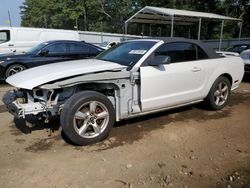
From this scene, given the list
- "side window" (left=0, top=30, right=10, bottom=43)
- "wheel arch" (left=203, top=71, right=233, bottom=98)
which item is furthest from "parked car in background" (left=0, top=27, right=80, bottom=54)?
"wheel arch" (left=203, top=71, right=233, bottom=98)

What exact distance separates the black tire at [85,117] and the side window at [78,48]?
6548mm

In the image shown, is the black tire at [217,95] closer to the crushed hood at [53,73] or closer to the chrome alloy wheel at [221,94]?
the chrome alloy wheel at [221,94]

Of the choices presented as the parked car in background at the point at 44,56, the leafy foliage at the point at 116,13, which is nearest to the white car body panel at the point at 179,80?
the parked car in background at the point at 44,56

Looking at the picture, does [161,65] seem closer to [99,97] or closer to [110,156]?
[99,97]

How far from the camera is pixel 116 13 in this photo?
51438 mm

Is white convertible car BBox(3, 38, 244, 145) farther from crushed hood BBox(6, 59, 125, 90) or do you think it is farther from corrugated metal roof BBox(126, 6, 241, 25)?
corrugated metal roof BBox(126, 6, 241, 25)

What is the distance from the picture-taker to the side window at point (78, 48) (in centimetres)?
1037

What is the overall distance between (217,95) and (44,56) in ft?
20.2

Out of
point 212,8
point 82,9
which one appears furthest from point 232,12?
point 82,9

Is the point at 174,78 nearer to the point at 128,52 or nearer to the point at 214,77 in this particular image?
the point at 128,52

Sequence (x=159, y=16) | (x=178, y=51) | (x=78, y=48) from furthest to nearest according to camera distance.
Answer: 1. (x=159, y=16)
2. (x=78, y=48)
3. (x=178, y=51)

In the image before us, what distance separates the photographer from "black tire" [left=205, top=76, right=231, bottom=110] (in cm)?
580

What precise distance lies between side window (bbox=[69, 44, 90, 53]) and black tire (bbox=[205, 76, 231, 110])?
5.97 metres

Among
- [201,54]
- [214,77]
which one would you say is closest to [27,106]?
[201,54]
